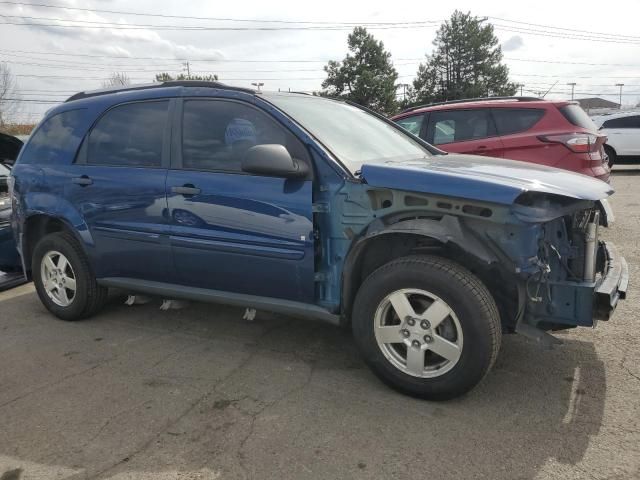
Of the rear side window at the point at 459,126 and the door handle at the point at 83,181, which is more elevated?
the rear side window at the point at 459,126

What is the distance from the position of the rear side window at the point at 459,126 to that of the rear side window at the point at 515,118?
11cm

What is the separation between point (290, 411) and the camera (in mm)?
2979

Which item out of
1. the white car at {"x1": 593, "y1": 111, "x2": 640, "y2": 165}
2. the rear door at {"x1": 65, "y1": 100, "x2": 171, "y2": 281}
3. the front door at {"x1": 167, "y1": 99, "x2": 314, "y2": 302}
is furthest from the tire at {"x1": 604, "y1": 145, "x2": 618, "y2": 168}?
the rear door at {"x1": 65, "y1": 100, "x2": 171, "y2": 281}

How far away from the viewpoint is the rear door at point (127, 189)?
3.88 meters

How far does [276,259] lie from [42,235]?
2553 mm

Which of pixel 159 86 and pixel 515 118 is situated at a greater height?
pixel 159 86

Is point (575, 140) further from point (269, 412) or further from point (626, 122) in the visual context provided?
point (626, 122)

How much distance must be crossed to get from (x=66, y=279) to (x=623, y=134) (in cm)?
1455

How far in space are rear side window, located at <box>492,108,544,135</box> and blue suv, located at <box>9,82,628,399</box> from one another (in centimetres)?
302

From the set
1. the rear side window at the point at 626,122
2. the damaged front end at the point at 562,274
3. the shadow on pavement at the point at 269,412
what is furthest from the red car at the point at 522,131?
the rear side window at the point at 626,122

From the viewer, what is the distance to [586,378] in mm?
3242

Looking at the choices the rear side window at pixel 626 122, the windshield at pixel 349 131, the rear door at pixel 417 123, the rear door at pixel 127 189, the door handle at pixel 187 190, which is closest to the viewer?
the windshield at pixel 349 131

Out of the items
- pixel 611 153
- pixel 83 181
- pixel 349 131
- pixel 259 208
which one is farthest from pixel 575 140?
pixel 611 153

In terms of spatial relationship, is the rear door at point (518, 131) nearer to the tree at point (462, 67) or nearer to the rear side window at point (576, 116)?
the rear side window at point (576, 116)
